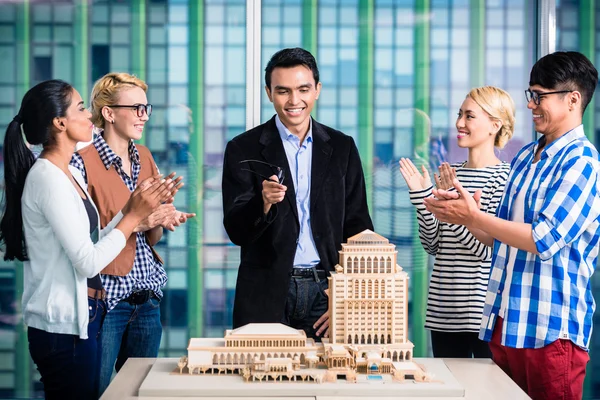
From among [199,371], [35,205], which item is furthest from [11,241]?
[199,371]

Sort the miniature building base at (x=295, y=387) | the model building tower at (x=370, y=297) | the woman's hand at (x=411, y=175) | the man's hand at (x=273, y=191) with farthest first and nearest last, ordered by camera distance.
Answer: the woman's hand at (x=411, y=175)
the man's hand at (x=273, y=191)
the model building tower at (x=370, y=297)
the miniature building base at (x=295, y=387)

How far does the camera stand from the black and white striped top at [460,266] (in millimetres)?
3232

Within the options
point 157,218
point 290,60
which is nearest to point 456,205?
point 290,60

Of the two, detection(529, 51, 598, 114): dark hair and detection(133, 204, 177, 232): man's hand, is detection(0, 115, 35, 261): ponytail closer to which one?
detection(133, 204, 177, 232): man's hand

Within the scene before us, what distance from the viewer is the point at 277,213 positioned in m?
3.14

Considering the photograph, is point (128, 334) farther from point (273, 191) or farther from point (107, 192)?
point (273, 191)

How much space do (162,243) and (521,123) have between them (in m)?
2.14

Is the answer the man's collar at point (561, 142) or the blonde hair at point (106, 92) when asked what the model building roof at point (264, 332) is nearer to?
the man's collar at point (561, 142)

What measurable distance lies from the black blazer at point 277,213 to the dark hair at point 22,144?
2.65ft

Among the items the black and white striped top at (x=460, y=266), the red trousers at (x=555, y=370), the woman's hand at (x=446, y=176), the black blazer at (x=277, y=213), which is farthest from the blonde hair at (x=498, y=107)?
the red trousers at (x=555, y=370)

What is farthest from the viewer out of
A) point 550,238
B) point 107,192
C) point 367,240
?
point 107,192

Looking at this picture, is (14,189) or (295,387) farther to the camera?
(14,189)

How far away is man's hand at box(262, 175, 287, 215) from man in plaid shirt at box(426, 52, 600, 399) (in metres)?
0.53

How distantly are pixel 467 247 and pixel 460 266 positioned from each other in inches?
3.4
